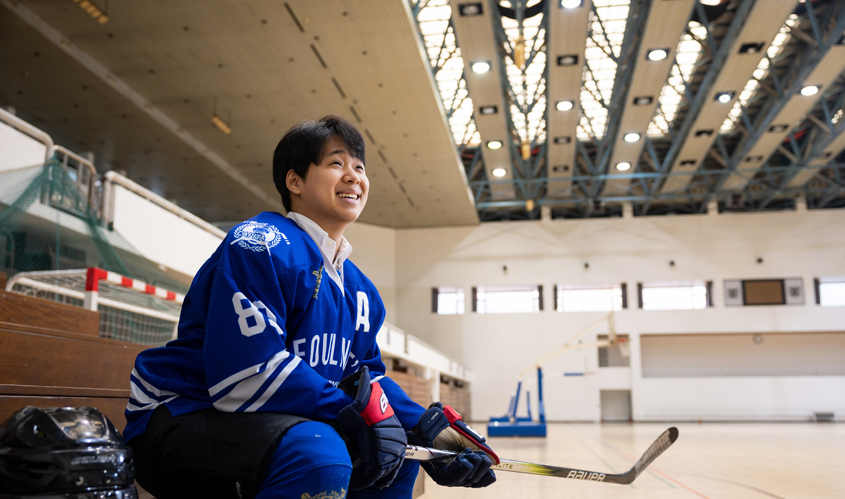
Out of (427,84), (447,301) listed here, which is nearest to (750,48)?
(427,84)

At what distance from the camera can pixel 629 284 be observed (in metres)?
26.1

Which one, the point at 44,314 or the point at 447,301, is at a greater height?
the point at 447,301

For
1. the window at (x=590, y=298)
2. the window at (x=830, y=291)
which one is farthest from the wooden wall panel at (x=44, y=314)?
the window at (x=830, y=291)

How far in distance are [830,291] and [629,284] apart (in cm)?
803

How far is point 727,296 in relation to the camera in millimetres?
25344

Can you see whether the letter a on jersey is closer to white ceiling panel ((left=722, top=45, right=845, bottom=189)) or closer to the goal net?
the goal net

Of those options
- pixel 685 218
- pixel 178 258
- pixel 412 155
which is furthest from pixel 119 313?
pixel 685 218

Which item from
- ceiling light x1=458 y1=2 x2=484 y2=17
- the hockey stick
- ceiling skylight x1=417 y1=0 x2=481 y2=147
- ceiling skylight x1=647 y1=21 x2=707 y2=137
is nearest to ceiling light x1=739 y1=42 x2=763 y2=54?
ceiling skylight x1=647 y1=21 x2=707 y2=137

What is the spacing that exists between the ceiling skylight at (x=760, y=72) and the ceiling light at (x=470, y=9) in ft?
23.3

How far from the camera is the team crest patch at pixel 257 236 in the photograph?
1.56 m

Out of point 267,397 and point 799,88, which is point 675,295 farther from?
point 267,397

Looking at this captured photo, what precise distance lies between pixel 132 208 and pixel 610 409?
886 inches

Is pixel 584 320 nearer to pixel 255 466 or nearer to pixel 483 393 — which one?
pixel 483 393

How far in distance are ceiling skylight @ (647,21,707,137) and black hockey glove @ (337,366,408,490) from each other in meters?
15.3
